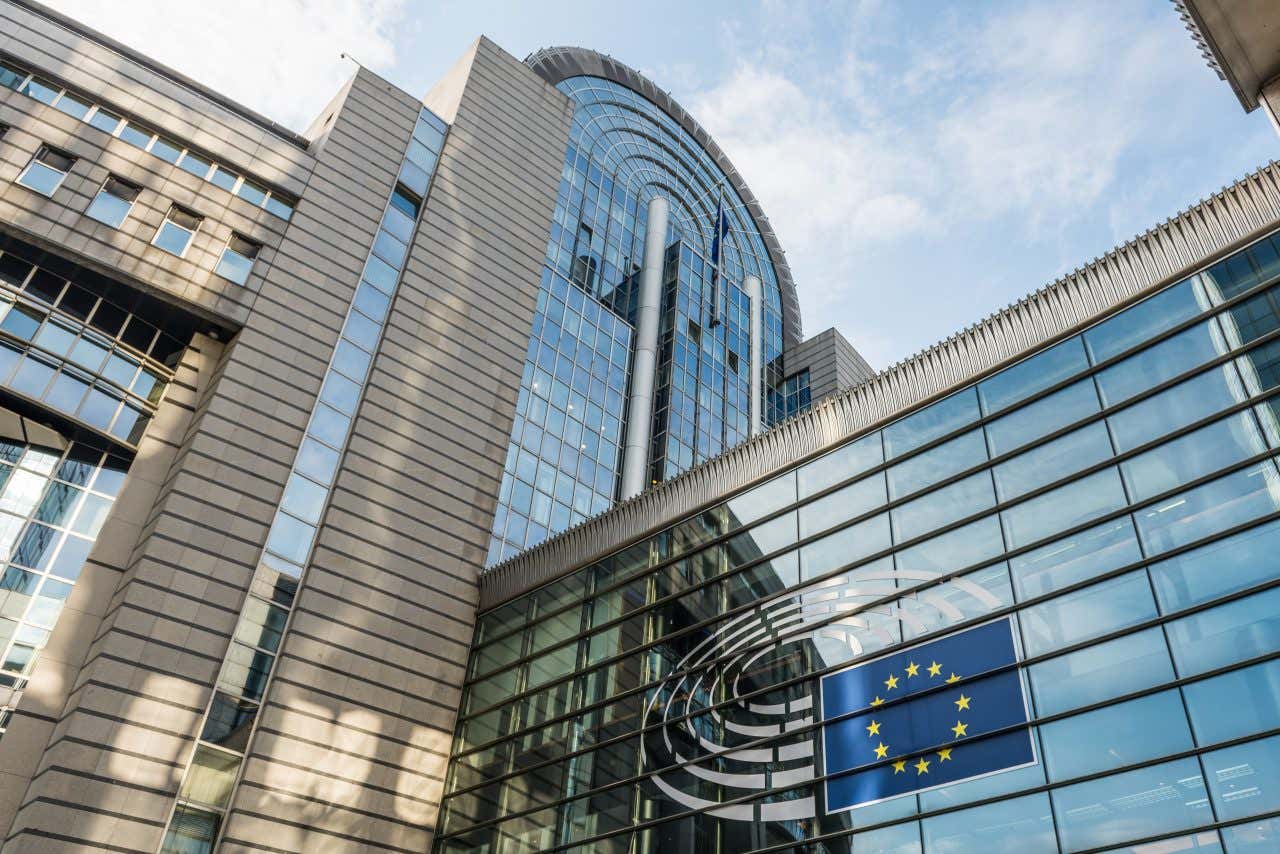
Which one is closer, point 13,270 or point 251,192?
point 13,270

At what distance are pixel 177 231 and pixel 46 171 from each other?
4.26 metres

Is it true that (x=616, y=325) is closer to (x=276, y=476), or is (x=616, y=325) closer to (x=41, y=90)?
(x=276, y=476)

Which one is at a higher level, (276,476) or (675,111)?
(675,111)

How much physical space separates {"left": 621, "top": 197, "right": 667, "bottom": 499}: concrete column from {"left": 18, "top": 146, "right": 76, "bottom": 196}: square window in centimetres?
2706

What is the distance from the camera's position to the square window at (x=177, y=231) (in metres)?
34.2

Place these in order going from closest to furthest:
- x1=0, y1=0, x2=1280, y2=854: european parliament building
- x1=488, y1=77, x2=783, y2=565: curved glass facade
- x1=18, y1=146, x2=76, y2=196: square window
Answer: x1=0, y1=0, x2=1280, y2=854: european parliament building → x1=18, y1=146, x2=76, y2=196: square window → x1=488, y1=77, x2=783, y2=565: curved glass facade

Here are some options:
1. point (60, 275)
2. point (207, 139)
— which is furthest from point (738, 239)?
point (60, 275)

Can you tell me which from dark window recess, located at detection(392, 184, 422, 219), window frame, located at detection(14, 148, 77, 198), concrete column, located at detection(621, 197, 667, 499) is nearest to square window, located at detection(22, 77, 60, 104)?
window frame, located at detection(14, 148, 77, 198)

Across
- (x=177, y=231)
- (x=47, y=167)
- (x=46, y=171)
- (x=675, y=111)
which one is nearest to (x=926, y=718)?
(x=177, y=231)

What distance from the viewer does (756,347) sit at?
68.1m

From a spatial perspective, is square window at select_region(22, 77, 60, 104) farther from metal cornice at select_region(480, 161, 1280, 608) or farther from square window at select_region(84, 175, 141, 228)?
metal cornice at select_region(480, 161, 1280, 608)

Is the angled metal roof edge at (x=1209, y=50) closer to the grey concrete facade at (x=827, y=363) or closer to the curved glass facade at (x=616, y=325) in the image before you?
the curved glass facade at (x=616, y=325)

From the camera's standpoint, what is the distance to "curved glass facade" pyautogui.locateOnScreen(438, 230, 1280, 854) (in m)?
17.6

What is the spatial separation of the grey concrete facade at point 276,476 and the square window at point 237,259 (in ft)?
1.15
